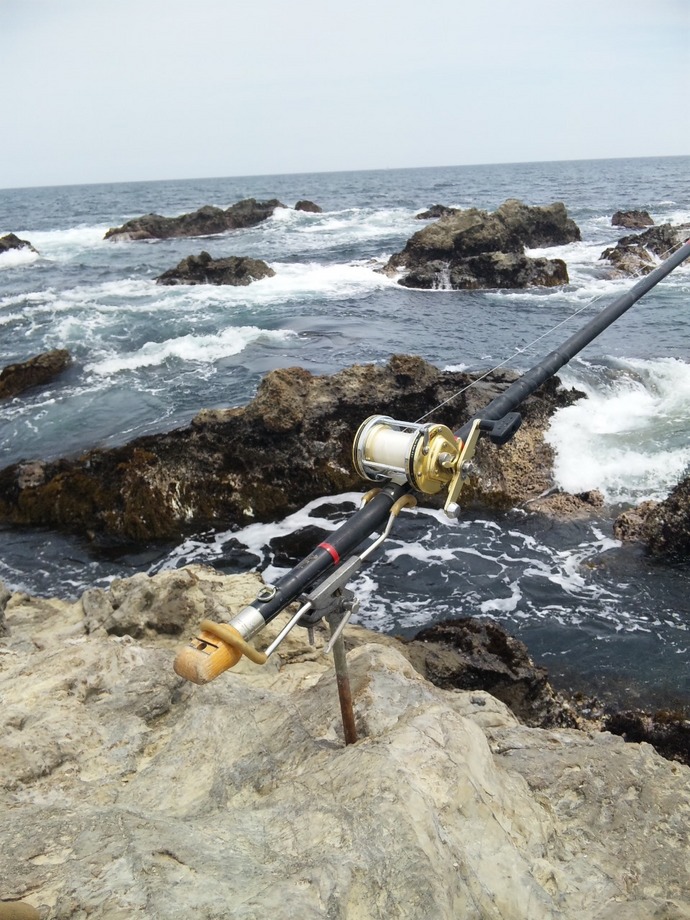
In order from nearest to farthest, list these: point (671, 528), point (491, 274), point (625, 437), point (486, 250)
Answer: point (671, 528) < point (625, 437) < point (491, 274) < point (486, 250)

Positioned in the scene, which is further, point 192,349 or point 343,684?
point 192,349

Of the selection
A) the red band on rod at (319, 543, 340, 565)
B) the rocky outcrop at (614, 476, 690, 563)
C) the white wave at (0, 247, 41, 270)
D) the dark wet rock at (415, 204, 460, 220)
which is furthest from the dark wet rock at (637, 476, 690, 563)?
the dark wet rock at (415, 204, 460, 220)

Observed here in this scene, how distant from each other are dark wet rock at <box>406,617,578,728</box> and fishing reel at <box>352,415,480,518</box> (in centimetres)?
317

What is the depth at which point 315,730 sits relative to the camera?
3463 mm

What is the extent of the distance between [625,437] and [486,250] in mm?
17591

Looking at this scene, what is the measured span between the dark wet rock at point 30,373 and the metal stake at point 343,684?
1290 cm

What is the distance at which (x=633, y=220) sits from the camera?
3775 cm

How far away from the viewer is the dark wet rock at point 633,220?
37041 millimetres

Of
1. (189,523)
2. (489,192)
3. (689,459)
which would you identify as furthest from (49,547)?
(489,192)

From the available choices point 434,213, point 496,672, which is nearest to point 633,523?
point 496,672

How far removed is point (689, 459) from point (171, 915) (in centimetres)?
983

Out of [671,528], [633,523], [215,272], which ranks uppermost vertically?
[215,272]

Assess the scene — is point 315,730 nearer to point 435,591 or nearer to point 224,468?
point 435,591

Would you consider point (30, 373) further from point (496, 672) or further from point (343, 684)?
point (343, 684)
